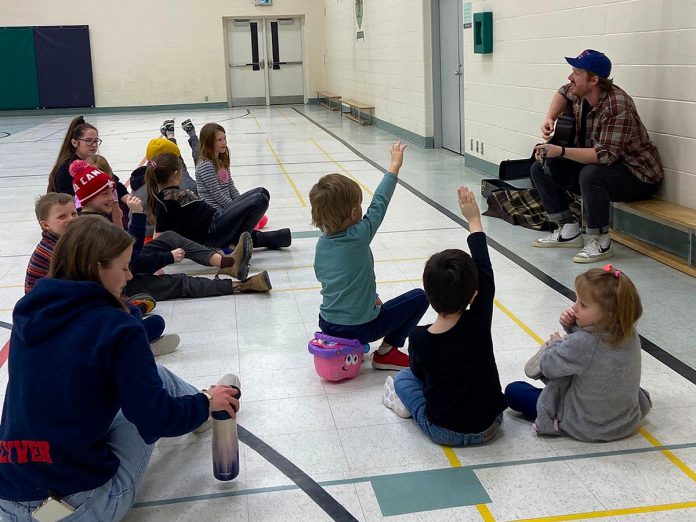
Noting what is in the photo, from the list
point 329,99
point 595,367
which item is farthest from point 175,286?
point 329,99

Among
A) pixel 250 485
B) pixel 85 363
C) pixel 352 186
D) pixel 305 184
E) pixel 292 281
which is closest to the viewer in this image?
pixel 85 363

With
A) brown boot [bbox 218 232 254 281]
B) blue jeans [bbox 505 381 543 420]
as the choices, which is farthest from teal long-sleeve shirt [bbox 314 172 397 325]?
brown boot [bbox 218 232 254 281]

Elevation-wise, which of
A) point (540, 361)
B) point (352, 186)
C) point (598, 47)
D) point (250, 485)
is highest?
point (598, 47)

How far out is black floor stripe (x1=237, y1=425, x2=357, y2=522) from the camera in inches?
99.0

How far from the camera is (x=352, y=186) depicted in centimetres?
341

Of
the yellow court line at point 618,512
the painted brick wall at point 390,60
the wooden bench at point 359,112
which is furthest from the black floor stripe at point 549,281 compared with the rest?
the wooden bench at point 359,112

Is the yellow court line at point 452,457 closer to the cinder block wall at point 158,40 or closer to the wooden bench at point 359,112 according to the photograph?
the wooden bench at point 359,112

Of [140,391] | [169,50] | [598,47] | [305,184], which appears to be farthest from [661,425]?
[169,50]

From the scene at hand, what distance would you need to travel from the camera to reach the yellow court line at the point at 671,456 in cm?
267

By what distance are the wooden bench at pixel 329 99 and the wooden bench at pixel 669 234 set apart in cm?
1395

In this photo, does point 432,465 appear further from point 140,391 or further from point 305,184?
point 305,184

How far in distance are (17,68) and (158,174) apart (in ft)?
59.6

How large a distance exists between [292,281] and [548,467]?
2.70m

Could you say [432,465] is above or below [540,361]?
below
